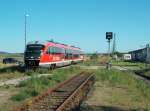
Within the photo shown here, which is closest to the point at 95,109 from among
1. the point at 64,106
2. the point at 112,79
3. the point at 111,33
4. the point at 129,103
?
the point at 64,106

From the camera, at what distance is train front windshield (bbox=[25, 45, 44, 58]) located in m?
37.5

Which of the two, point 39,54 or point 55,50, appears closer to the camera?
point 39,54

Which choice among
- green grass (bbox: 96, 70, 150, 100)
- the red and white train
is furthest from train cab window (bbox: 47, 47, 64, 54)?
green grass (bbox: 96, 70, 150, 100)

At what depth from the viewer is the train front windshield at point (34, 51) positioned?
3747 cm

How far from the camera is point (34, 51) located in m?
37.8

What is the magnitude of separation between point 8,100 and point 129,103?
16.8 ft

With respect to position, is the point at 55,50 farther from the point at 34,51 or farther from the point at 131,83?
the point at 131,83

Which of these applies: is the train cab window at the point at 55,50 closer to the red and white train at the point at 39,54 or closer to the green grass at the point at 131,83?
the red and white train at the point at 39,54

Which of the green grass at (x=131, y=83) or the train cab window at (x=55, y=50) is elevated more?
the train cab window at (x=55, y=50)

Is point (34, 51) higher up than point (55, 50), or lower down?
lower down

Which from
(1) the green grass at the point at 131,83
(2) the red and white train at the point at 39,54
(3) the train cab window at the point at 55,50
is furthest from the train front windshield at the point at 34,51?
(1) the green grass at the point at 131,83

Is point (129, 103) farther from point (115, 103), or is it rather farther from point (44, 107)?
point (44, 107)

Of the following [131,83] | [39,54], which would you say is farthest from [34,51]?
[131,83]

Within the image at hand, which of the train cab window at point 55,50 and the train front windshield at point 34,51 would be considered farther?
the train cab window at point 55,50
